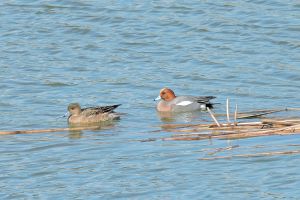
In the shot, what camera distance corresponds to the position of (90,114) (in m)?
14.8

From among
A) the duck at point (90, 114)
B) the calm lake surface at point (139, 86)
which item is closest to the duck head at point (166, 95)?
the calm lake surface at point (139, 86)

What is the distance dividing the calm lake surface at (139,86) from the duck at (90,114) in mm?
190

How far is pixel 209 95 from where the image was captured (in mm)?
16375

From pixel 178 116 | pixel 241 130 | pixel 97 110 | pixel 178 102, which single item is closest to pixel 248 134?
pixel 241 130

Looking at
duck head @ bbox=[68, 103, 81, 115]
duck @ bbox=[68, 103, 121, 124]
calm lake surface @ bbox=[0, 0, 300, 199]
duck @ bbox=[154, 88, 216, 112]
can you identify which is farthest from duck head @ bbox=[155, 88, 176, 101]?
duck head @ bbox=[68, 103, 81, 115]

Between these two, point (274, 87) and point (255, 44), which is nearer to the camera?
point (274, 87)

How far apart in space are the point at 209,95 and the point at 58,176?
20.5 feet

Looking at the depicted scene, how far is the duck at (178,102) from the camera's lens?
1543 centimetres

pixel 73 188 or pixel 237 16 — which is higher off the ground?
pixel 237 16

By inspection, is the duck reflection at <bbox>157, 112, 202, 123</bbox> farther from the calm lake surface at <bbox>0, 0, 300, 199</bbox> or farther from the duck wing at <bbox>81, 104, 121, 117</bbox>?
the duck wing at <bbox>81, 104, 121, 117</bbox>

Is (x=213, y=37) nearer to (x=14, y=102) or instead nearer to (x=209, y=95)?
(x=209, y=95)

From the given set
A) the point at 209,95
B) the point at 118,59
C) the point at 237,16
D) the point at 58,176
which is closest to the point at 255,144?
the point at 58,176

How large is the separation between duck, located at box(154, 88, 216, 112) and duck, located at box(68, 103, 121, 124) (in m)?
1.24

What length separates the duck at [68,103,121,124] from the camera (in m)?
14.6
